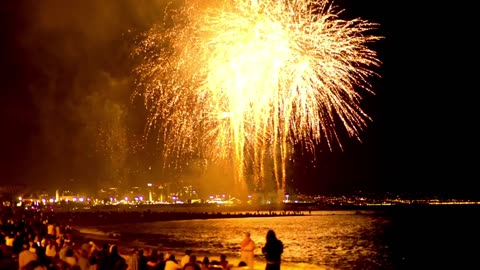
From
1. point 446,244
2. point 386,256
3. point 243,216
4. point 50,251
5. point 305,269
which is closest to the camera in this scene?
point 50,251

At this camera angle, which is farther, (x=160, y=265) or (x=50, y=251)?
(x=50, y=251)

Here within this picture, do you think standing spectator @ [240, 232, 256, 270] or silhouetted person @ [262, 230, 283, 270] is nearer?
silhouetted person @ [262, 230, 283, 270]

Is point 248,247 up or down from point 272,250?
down

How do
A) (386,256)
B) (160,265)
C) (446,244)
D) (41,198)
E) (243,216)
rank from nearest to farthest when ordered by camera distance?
(160,265) → (386,256) → (446,244) → (243,216) → (41,198)

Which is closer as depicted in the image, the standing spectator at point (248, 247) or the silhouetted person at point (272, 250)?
the silhouetted person at point (272, 250)

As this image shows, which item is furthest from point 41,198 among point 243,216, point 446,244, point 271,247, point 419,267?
point 271,247

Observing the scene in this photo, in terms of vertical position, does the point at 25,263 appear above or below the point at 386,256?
above

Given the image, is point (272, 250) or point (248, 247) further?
point (248, 247)

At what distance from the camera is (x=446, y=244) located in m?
45.0

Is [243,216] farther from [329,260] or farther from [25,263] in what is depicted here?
[25,263]

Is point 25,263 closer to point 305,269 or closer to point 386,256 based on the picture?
point 305,269

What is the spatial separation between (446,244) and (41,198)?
17081 cm

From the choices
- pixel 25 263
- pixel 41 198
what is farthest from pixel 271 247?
pixel 41 198

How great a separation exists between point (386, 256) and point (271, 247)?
895 inches
